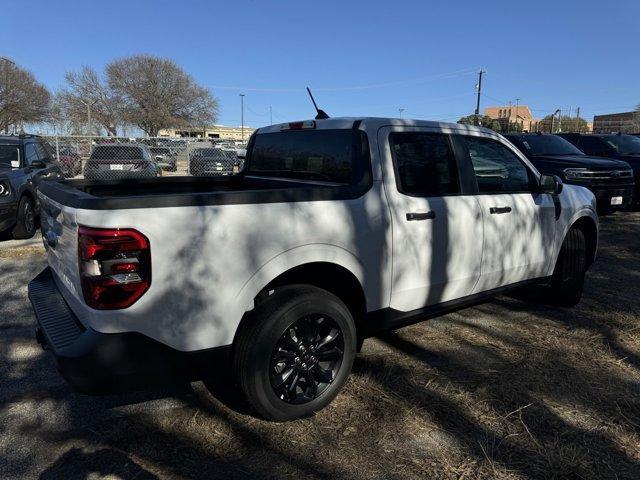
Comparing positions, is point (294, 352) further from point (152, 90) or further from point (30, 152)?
point (152, 90)

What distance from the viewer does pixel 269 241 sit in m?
2.73

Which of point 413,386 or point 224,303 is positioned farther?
point 413,386

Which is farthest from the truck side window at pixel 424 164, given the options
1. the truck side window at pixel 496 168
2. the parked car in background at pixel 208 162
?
the parked car in background at pixel 208 162

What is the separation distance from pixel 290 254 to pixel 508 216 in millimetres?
2173

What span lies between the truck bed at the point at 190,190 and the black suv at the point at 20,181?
14.8ft

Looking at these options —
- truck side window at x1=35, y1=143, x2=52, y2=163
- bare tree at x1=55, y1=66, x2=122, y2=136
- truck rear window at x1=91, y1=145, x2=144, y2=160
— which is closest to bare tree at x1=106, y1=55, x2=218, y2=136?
bare tree at x1=55, y1=66, x2=122, y2=136

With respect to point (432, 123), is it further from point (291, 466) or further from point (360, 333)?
point (291, 466)

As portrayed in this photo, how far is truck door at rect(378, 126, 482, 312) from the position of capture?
3.38 m

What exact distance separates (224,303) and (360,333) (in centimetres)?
116

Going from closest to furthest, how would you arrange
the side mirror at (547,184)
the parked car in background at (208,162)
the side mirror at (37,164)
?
the side mirror at (547,184) → the side mirror at (37,164) → the parked car in background at (208,162)

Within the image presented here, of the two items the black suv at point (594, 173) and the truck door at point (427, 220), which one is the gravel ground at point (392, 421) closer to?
the truck door at point (427, 220)

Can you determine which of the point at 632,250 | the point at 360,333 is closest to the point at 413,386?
the point at 360,333

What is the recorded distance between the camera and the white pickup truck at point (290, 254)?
7.91 feet

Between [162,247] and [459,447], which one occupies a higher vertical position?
[162,247]
